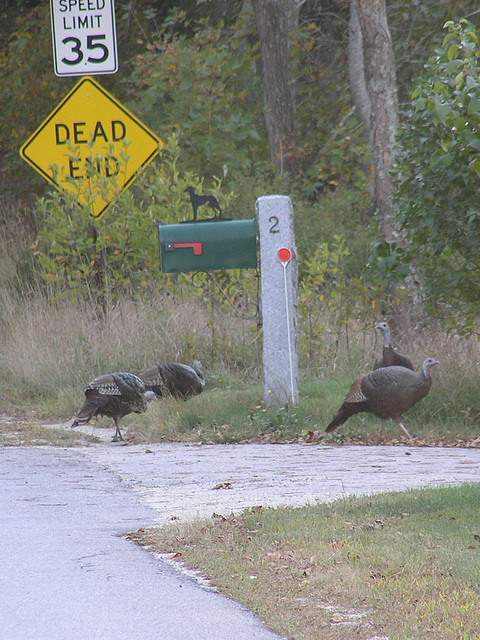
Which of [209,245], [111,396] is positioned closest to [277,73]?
[209,245]

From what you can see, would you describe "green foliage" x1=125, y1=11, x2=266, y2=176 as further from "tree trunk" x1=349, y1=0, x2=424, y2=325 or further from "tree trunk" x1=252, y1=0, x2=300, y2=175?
"tree trunk" x1=349, y1=0, x2=424, y2=325

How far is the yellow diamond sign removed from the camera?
1530 centimetres

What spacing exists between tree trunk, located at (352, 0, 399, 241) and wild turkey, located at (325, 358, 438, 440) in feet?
16.7

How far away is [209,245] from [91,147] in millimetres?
4359

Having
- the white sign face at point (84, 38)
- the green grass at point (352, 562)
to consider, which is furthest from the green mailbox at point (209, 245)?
the green grass at point (352, 562)

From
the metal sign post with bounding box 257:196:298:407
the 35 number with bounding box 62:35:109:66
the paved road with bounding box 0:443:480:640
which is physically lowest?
the paved road with bounding box 0:443:480:640

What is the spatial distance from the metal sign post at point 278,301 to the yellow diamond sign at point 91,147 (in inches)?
180

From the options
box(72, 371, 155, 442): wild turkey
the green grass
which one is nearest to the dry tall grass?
box(72, 371, 155, 442): wild turkey

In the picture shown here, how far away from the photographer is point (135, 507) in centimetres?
708

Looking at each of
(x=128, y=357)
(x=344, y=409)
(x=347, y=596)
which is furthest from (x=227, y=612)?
(x=128, y=357)

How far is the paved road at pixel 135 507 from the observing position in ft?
15.1

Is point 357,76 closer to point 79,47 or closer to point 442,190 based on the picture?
point 79,47

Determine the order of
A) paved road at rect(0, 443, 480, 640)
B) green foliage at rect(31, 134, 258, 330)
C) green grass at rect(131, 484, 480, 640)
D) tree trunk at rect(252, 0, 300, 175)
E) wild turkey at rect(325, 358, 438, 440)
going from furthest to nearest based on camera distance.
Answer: tree trunk at rect(252, 0, 300, 175) → green foliage at rect(31, 134, 258, 330) → wild turkey at rect(325, 358, 438, 440) → paved road at rect(0, 443, 480, 640) → green grass at rect(131, 484, 480, 640)

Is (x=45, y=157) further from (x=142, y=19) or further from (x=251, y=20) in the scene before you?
(x=142, y=19)
